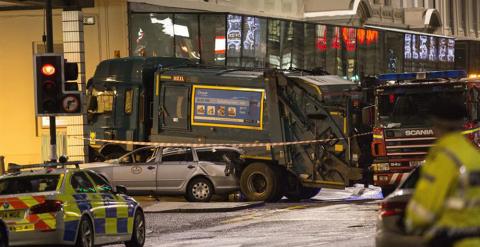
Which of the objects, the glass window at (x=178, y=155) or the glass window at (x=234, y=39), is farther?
the glass window at (x=234, y=39)

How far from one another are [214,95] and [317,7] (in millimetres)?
23197

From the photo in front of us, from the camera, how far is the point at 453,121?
232 inches

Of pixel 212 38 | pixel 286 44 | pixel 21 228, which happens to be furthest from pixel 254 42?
pixel 21 228

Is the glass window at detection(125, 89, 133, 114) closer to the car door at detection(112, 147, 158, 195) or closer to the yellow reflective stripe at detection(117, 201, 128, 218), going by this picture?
the car door at detection(112, 147, 158, 195)

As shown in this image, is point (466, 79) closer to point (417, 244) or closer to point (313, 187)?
point (313, 187)

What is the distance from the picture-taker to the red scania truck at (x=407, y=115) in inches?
901

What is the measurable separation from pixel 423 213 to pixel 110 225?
32.1ft

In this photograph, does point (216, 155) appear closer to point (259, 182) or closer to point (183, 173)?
point (183, 173)

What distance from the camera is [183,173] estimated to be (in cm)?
2508

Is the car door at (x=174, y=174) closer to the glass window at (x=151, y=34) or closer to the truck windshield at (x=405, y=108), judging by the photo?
the truck windshield at (x=405, y=108)

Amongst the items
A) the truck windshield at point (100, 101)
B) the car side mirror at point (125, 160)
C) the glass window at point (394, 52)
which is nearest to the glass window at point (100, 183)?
the car side mirror at point (125, 160)

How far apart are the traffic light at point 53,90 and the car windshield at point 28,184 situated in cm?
427

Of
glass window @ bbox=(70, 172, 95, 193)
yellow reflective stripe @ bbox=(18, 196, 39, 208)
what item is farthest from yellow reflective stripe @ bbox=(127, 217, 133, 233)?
yellow reflective stripe @ bbox=(18, 196, 39, 208)

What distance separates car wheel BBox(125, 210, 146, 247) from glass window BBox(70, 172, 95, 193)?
3.54 ft
